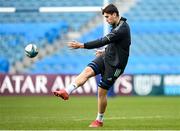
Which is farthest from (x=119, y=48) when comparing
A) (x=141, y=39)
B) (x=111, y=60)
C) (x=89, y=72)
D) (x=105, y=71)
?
(x=141, y=39)

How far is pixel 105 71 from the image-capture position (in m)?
9.18

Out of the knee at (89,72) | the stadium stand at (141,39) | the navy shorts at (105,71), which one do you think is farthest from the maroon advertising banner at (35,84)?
the knee at (89,72)

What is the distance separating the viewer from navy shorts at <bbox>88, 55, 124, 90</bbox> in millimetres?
9094

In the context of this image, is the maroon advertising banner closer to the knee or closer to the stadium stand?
the stadium stand

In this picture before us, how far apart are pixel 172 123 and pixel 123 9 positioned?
17768 millimetres

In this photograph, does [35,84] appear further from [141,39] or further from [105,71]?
[105,71]

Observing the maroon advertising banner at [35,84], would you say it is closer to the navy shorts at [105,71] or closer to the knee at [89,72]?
the navy shorts at [105,71]

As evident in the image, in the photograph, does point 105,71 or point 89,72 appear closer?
point 89,72

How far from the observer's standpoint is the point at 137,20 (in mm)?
27062

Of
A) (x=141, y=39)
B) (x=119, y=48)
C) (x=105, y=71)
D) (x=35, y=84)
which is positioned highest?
(x=119, y=48)

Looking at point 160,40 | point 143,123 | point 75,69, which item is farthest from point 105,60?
point 160,40

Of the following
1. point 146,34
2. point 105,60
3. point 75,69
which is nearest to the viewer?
point 105,60

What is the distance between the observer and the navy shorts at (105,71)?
9094 mm

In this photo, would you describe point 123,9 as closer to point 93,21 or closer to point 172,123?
point 93,21
